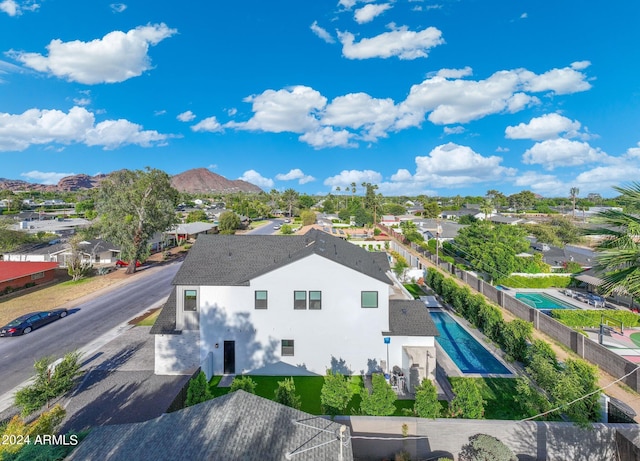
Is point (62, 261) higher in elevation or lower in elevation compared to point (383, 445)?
higher

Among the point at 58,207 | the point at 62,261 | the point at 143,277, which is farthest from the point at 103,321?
the point at 58,207

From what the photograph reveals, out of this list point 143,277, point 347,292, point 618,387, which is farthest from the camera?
point 143,277

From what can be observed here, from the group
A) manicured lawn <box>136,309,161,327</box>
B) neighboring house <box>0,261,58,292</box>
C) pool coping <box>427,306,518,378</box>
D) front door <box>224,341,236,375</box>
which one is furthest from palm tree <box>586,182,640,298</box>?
neighboring house <box>0,261,58,292</box>

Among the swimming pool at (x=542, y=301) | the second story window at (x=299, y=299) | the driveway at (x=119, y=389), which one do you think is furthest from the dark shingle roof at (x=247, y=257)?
the swimming pool at (x=542, y=301)

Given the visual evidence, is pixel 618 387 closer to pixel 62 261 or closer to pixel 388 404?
Result: pixel 388 404

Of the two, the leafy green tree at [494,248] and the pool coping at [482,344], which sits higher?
the leafy green tree at [494,248]

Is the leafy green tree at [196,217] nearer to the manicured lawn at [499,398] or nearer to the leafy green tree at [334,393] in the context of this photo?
the manicured lawn at [499,398]
